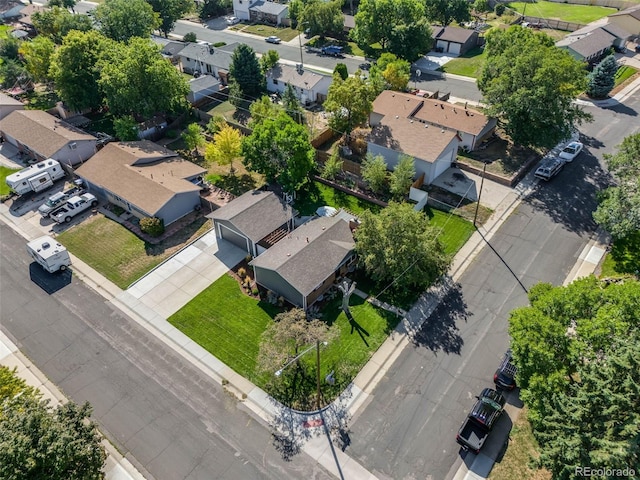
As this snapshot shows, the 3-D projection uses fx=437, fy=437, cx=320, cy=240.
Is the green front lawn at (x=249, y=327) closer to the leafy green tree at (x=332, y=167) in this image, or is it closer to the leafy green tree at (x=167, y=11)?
the leafy green tree at (x=332, y=167)

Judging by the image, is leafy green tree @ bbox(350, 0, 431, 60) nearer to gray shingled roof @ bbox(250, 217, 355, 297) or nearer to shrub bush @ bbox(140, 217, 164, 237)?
gray shingled roof @ bbox(250, 217, 355, 297)

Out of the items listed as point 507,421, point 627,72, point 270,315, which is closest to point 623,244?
point 507,421

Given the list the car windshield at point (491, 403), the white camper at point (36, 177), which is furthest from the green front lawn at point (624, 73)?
the white camper at point (36, 177)

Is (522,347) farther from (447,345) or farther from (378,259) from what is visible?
(378,259)

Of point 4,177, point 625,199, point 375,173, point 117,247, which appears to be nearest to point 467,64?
point 375,173

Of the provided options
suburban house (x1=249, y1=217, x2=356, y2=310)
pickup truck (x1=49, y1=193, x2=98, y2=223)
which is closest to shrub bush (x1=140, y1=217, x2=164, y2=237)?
pickup truck (x1=49, y1=193, x2=98, y2=223)
